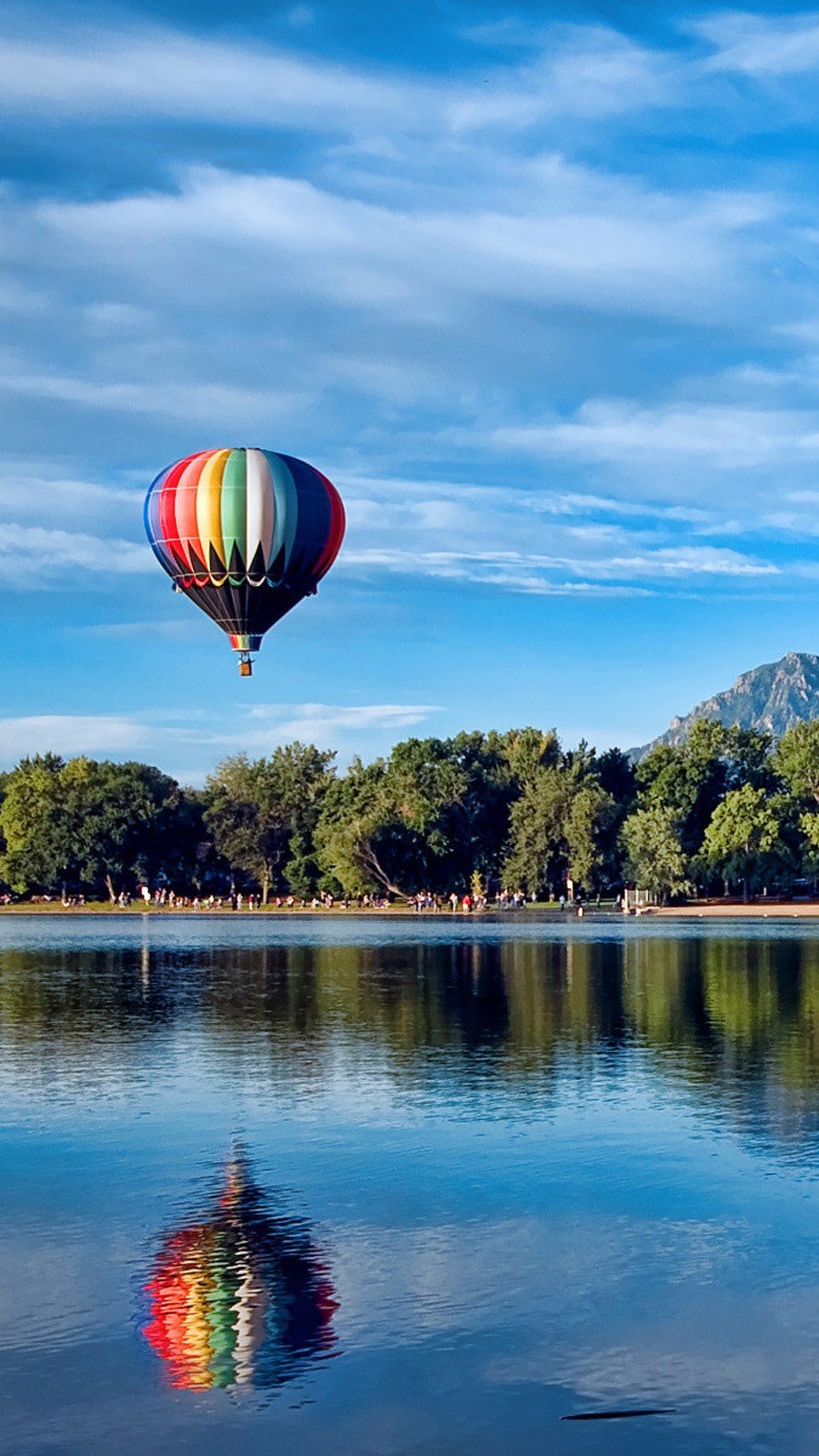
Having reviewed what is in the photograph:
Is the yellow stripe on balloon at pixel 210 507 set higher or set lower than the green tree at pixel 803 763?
higher

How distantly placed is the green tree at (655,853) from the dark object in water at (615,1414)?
87.4 m

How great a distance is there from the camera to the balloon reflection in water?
12445 millimetres

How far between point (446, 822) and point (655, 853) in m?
14.8

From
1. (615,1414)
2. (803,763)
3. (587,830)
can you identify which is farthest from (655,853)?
(615,1414)

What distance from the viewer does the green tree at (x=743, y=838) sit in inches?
3871

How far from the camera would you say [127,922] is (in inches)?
3780

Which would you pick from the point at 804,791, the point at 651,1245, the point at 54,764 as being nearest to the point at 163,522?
the point at 651,1245

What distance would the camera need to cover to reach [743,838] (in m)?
97.6

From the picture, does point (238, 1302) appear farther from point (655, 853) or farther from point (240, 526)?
point (655, 853)

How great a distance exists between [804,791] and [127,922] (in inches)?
1598

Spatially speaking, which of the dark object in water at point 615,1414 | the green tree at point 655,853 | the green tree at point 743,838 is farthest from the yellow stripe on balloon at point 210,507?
the dark object in water at point 615,1414

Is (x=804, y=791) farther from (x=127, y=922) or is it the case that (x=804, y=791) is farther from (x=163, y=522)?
(x=163, y=522)

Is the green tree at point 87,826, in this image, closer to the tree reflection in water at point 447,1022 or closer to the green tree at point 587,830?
the green tree at point 587,830

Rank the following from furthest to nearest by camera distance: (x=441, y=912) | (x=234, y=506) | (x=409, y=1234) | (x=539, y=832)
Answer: (x=441, y=912)
(x=539, y=832)
(x=234, y=506)
(x=409, y=1234)
